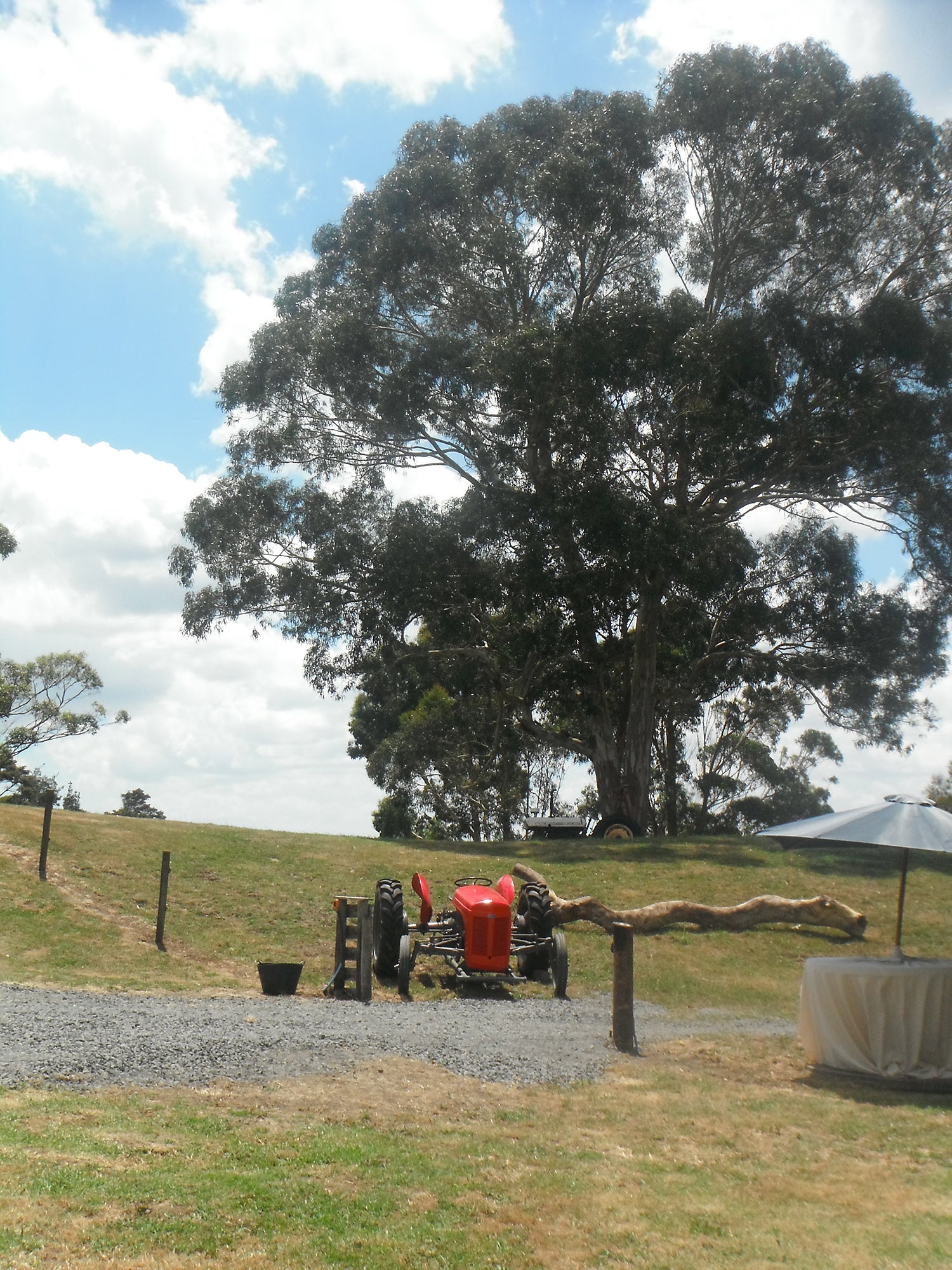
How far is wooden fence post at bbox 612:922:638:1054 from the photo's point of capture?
10.2 metres

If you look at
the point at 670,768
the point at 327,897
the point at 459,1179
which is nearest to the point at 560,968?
the point at 327,897

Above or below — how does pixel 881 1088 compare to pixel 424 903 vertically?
below

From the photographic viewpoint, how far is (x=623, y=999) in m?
10.3

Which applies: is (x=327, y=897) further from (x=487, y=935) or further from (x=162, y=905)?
(x=487, y=935)

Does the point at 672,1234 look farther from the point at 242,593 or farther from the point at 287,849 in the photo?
the point at 242,593

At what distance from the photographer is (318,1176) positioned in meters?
5.75

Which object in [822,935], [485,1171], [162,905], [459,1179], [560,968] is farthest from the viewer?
[822,935]

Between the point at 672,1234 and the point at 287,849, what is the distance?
17434 millimetres

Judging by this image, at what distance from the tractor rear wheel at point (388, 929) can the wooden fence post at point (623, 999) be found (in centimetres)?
405

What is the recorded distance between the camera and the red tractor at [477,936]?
1315 cm

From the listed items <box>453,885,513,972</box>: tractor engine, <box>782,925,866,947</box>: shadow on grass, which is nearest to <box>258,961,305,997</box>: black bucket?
<box>453,885,513,972</box>: tractor engine

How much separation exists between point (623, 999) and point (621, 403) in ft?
63.4

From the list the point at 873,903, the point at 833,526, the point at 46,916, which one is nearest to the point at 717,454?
the point at 833,526

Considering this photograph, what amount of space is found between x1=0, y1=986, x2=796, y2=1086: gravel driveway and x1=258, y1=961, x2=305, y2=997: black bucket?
0.27 meters
